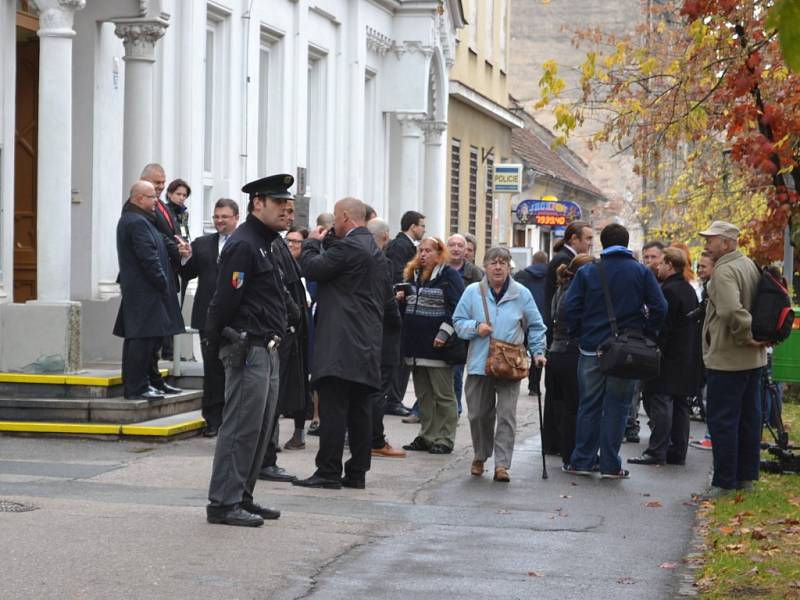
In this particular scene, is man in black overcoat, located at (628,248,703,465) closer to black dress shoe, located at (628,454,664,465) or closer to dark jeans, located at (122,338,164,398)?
black dress shoe, located at (628,454,664,465)

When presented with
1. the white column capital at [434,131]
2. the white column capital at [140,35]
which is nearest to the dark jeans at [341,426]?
the white column capital at [140,35]

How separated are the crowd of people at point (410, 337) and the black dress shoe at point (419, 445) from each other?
0.04 ft

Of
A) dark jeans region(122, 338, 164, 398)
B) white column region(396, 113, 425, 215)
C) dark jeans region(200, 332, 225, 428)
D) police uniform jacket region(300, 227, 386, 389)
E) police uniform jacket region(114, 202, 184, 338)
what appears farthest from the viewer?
white column region(396, 113, 425, 215)

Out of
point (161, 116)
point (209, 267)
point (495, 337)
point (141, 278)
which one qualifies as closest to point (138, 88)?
point (161, 116)

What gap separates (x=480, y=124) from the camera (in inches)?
1404

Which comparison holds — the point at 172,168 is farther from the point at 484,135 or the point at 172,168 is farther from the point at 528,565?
the point at 484,135

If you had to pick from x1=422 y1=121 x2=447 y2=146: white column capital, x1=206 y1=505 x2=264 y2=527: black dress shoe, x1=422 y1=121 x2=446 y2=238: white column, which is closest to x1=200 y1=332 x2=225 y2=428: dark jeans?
x1=206 y1=505 x2=264 y2=527: black dress shoe

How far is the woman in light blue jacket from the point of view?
12.4 m

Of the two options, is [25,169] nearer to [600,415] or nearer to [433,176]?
[600,415]

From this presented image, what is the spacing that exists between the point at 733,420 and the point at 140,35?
23.9 feet

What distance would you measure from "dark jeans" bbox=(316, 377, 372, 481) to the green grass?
2418mm

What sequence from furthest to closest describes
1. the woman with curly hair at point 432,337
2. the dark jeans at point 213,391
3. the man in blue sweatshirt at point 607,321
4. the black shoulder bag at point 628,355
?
the woman with curly hair at point 432,337
the dark jeans at point 213,391
the man in blue sweatshirt at point 607,321
the black shoulder bag at point 628,355

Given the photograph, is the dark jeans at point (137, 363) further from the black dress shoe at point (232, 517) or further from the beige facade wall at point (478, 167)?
the beige facade wall at point (478, 167)

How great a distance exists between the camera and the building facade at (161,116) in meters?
14.0
